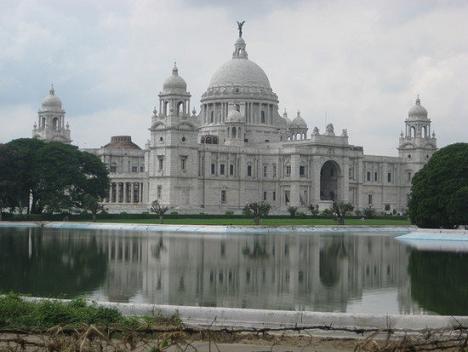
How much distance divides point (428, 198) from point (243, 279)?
3456 cm

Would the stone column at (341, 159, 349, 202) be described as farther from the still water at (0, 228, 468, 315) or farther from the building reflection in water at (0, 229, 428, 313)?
the still water at (0, 228, 468, 315)

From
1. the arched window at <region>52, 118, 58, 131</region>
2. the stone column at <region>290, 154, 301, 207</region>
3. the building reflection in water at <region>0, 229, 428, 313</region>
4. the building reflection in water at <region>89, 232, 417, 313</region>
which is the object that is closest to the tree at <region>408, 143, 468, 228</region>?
the building reflection in water at <region>89, 232, 417, 313</region>

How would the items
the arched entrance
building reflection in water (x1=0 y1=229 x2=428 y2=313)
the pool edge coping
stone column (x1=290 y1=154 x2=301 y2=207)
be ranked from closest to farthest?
1. the pool edge coping
2. building reflection in water (x1=0 y1=229 x2=428 y2=313)
3. stone column (x1=290 y1=154 x2=301 y2=207)
4. the arched entrance

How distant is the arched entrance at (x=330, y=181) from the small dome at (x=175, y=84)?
22362 millimetres

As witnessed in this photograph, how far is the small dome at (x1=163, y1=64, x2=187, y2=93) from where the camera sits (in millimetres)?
100562

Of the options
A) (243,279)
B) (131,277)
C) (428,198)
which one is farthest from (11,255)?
(428,198)

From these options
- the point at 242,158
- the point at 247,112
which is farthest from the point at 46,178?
the point at 247,112

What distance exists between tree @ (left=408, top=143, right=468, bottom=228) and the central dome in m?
55.5

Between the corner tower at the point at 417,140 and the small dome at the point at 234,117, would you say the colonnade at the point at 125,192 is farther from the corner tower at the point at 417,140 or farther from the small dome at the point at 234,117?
the corner tower at the point at 417,140

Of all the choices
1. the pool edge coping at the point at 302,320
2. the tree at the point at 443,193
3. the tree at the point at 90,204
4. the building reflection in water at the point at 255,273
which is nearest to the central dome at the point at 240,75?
the tree at the point at 90,204

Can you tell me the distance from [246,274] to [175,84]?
73136mm

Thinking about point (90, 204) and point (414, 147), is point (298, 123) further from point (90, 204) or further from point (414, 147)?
point (90, 204)

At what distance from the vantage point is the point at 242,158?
107 meters

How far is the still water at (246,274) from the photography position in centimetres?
2214
